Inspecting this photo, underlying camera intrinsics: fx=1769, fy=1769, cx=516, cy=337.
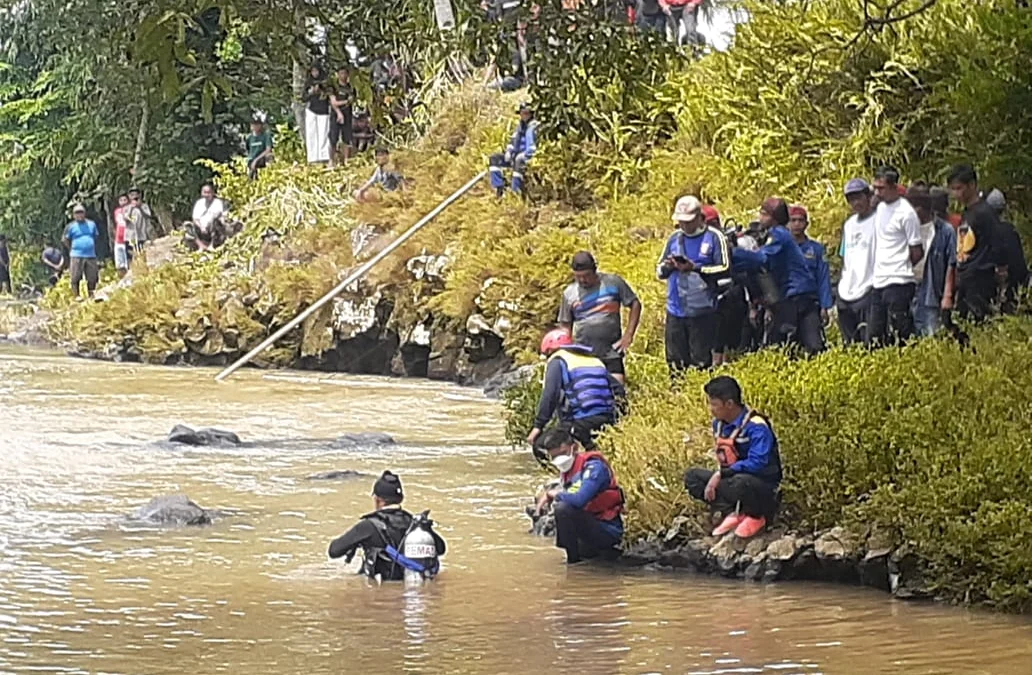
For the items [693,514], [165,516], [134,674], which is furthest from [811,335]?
[134,674]

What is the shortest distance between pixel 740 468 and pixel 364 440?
22.9 feet

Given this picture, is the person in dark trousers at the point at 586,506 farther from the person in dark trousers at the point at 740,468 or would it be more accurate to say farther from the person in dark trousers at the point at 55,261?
the person in dark trousers at the point at 55,261

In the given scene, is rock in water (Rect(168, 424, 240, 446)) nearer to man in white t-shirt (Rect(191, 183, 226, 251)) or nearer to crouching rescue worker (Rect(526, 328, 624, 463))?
crouching rescue worker (Rect(526, 328, 624, 463))

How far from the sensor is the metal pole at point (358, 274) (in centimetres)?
2269

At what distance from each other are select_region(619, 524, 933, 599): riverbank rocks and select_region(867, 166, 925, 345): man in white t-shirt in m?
3.74

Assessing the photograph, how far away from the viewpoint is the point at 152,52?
20.7 feet

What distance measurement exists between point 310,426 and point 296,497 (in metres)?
4.71

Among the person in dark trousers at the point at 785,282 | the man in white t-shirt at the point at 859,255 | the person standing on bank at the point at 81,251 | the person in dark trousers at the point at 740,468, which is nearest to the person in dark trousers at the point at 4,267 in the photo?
the person standing on bank at the point at 81,251

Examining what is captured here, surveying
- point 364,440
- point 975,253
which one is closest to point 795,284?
point 975,253

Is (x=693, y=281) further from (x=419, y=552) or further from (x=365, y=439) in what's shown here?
(x=419, y=552)

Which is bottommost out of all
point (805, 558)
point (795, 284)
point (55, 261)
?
point (805, 558)

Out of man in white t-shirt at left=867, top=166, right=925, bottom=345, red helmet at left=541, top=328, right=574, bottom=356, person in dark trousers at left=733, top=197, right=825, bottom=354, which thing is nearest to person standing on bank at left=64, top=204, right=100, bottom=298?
red helmet at left=541, top=328, right=574, bottom=356

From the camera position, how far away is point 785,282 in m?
13.5

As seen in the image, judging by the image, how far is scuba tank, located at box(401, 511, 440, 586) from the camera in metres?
9.75
